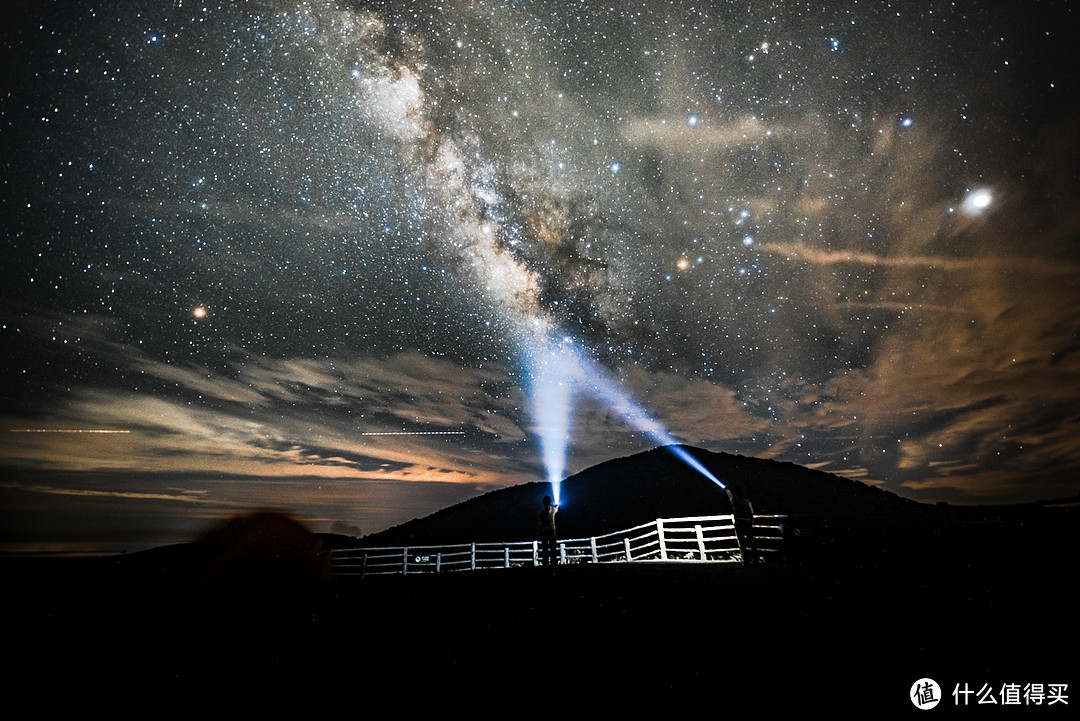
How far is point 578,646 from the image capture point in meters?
4.05

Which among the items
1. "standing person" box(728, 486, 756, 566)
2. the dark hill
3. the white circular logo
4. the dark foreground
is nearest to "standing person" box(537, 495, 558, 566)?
the dark foreground

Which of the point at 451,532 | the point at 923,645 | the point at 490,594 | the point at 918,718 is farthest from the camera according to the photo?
the point at 451,532

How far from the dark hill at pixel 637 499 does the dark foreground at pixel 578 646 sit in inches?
3021

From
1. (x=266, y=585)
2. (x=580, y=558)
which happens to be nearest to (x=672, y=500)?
(x=580, y=558)

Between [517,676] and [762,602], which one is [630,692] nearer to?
A: [517,676]

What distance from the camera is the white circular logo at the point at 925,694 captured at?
3016 mm

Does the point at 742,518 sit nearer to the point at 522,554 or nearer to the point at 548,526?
the point at 548,526

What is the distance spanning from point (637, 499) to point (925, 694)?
94.8m

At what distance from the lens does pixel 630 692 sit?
10.2ft

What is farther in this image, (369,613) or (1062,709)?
(369,613)

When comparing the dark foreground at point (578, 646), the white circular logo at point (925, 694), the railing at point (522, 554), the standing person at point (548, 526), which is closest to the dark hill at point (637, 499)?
the railing at point (522, 554)

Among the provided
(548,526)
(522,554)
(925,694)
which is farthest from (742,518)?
(522,554)

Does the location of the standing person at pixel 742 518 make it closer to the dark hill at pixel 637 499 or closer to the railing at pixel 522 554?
the railing at pixel 522 554

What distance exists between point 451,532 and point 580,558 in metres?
78.2
